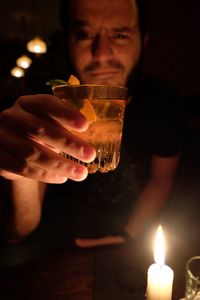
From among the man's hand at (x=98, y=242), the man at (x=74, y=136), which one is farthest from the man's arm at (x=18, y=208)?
the man's hand at (x=98, y=242)

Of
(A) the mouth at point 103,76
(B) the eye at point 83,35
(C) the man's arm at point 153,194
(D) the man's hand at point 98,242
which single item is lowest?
(D) the man's hand at point 98,242

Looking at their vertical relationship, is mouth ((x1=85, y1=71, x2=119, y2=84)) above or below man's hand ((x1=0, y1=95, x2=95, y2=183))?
above

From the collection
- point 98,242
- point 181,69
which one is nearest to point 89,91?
point 98,242

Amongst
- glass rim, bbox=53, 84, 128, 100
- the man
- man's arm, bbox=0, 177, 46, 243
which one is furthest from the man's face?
glass rim, bbox=53, 84, 128, 100

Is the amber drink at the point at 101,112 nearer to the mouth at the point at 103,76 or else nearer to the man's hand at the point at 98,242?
the man's hand at the point at 98,242

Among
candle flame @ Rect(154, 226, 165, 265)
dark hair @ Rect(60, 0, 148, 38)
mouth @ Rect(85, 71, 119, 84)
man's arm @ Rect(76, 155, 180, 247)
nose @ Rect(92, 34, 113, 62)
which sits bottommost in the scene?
candle flame @ Rect(154, 226, 165, 265)

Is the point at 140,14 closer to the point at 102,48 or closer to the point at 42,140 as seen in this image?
the point at 102,48

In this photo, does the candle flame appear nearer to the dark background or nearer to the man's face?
the dark background

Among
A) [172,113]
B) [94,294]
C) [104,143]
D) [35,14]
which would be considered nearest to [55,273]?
[94,294]
